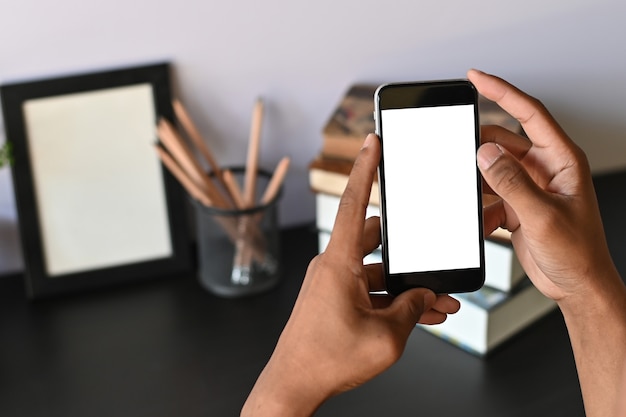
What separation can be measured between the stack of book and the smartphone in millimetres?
200

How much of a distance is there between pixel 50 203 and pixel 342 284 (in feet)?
1.73

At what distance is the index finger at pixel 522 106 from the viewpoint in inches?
25.4

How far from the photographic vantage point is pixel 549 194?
609 mm

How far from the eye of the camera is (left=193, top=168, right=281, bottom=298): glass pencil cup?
0.99 metres

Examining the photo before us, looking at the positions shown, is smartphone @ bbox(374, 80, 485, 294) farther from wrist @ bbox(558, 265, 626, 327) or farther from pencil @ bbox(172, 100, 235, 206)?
pencil @ bbox(172, 100, 235, 206)

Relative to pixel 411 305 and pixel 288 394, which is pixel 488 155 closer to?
pixel 411 305

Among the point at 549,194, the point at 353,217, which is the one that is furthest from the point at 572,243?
the point at 353,217

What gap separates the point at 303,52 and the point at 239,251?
0.85 feet

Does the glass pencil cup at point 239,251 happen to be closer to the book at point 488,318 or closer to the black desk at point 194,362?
the black desk at point 194,362

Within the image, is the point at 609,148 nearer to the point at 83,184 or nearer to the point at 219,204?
the point at 219,204

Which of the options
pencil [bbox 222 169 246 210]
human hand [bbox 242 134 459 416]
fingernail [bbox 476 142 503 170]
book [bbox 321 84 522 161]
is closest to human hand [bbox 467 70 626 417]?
fingernail [bbox 476 142 503 170]

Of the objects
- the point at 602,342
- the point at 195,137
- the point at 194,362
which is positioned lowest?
the point at 194,362

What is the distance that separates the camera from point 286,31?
1014 millimetres

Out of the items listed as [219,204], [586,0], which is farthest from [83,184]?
[586,0]
